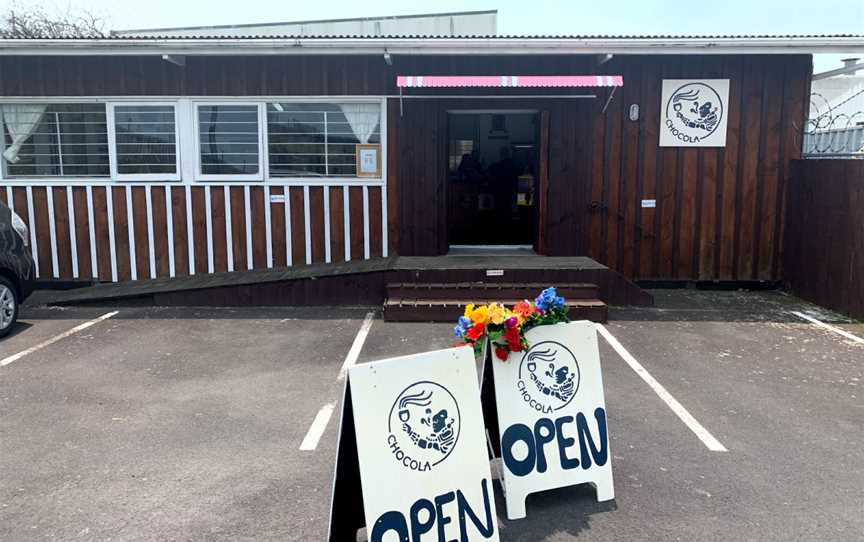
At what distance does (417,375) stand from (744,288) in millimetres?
7876

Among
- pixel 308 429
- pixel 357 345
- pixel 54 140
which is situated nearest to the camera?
pixel 308 429

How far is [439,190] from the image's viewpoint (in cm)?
936

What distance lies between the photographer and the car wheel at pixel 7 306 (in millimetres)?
6973

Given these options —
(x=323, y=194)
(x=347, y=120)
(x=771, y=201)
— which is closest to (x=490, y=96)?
(x=347, y=120)

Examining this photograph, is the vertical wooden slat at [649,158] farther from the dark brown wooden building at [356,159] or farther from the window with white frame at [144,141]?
the window with white frame at [144,141]

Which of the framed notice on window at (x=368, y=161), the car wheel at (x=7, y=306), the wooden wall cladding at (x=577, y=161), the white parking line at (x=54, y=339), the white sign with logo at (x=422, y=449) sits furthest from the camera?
the framed notice on window at (x=368, y=161)

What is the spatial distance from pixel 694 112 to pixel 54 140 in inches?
341

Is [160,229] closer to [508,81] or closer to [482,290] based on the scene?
[482,290]

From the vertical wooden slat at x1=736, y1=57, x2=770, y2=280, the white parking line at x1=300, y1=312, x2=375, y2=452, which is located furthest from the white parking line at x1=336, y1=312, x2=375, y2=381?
the vertical wooden slat at x1=736, y1=57, x2=770, y2=280

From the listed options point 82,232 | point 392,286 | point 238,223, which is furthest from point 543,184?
point 82,232

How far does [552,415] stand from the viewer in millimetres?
3676

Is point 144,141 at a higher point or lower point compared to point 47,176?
higher

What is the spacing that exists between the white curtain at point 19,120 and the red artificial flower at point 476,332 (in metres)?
8.41

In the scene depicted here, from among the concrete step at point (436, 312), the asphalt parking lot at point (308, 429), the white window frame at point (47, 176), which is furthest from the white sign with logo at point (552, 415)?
the white window frame at point (47, 176)
